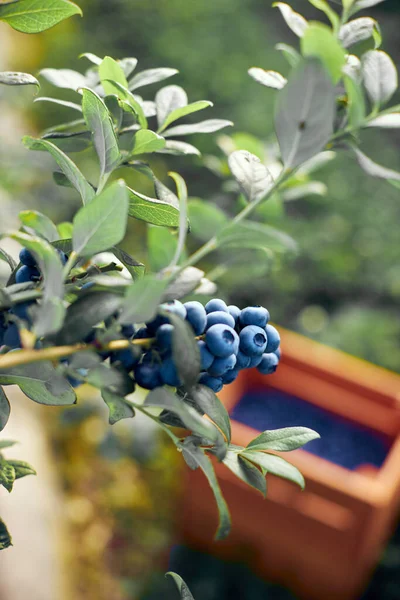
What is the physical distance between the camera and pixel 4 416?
1.42 ft

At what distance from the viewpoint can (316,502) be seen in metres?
1.51

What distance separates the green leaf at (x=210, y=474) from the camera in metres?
0.37

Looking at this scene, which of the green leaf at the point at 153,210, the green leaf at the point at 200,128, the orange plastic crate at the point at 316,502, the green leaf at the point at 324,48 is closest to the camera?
the green leaf at the point at 324,48

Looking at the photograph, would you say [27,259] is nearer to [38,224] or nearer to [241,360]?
[38,224]

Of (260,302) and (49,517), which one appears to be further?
(260,302)

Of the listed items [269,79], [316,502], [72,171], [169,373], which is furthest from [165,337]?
[316,502]

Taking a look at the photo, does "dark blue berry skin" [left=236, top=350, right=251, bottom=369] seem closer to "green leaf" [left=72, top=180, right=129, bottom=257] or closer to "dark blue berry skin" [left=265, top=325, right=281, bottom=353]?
"dark blue berry skin" [left=265, top=325, right=281, bottom=353]

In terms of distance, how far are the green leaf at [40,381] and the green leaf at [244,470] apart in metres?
0.11

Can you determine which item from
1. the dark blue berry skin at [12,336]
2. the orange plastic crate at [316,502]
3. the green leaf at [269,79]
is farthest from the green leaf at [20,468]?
the orange plastic crate at [316,502]

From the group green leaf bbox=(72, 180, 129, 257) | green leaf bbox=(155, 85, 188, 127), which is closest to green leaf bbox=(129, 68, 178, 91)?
green leaf bbox=(155, 85, 188, 127)

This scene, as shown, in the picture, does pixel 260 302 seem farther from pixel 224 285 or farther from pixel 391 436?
pixel 391 436

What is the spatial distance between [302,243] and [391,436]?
0.97 m

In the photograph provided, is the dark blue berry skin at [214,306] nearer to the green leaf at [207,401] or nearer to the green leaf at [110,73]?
the green leaf at [207,401]

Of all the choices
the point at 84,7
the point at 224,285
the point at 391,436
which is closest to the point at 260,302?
the point at 224,285
